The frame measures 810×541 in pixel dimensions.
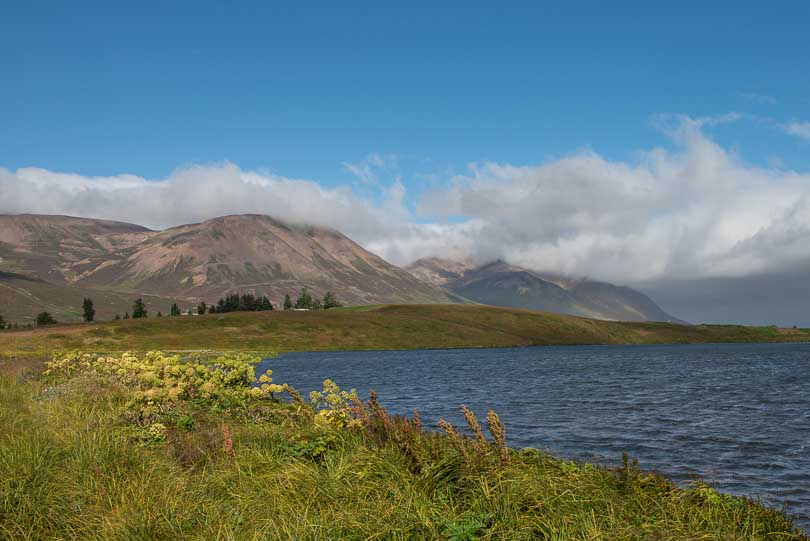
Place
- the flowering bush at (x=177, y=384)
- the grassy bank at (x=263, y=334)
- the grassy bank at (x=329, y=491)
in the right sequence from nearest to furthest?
the grassy bank at (x=329, y=491), the flowering bush at (x=177, y=384), the grassy bank at (x=263, y=334)

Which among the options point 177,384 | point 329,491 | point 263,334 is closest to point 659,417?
point 177,384

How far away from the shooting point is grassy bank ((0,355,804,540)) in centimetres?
957

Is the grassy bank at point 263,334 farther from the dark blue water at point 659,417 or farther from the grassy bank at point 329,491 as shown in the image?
the grassy bank at point 329,491

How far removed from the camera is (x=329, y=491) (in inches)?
456

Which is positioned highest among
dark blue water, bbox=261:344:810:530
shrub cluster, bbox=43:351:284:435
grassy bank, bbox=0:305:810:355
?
shrub cluster, bbox=43:351:284:435

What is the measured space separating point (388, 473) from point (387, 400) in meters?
35.3

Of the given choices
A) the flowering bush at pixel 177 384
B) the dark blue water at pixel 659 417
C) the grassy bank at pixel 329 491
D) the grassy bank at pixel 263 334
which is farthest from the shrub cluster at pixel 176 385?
the grassy bank at pixel 263 334

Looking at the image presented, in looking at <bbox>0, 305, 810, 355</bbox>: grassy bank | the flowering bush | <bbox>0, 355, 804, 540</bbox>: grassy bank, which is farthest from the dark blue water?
<bbox>0, 305, 810, 355</bbox>: grassy bank

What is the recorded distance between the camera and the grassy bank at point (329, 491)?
9.57m

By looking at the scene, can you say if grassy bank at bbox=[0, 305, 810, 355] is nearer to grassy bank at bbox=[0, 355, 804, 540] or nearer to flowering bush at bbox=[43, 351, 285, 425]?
flowering bush at bbox=[43, 351, 285, 425]

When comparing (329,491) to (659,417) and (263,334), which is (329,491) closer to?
(659,417)

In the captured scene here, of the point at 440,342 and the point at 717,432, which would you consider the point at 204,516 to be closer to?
the point at 717,432

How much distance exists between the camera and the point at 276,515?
1049 cm

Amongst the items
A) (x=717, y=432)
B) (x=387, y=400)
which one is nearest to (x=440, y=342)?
(x=387, y=400)
